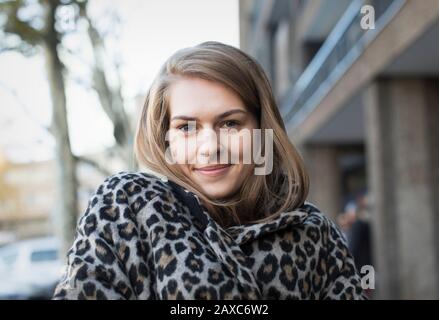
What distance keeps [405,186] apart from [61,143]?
155 inches

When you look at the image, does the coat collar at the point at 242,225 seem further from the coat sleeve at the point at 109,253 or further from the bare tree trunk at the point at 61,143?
the bare tree trunk at the point at 61,143

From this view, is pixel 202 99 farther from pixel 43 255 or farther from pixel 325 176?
pixel 325 176

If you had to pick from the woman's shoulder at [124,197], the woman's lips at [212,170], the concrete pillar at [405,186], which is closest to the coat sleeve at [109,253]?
the woman's shoulder at [124,197]

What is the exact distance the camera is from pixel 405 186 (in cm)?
676

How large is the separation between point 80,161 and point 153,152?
13.7 ft

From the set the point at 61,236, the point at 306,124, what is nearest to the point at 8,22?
the point at 61,236

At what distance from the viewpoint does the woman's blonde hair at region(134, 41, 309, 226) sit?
1338mm

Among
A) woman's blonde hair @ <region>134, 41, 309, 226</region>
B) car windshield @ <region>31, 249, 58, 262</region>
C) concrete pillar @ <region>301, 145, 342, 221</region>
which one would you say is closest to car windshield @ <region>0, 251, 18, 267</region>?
car windshield @ <region>31, 249, 58, 262</region>

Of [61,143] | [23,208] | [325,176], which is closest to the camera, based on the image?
[61,143]

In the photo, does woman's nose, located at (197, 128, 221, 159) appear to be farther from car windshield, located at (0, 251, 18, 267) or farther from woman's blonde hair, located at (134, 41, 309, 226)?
car windshield, located at (0, 251, 18, 267)

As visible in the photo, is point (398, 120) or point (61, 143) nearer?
point (61, 143)

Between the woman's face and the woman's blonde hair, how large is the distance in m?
0.02

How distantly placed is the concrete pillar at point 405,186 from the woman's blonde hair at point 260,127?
18.2 feet

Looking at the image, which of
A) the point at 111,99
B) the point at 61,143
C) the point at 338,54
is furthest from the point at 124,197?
the point at 338,54
